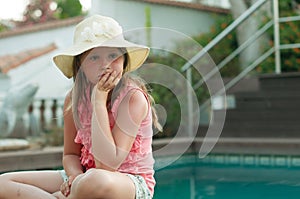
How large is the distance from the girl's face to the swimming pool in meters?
2.13

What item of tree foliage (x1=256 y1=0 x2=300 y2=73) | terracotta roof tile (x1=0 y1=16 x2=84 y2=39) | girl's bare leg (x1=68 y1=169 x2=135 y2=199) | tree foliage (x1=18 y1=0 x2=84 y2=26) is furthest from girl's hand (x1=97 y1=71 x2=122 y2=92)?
tree foliage (x1=18 y1=0 x2=84 y2=26)

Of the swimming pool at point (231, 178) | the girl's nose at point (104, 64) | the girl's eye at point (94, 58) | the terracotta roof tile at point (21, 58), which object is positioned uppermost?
the girl's eye at point (94, 58)

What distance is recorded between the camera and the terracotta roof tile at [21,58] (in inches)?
420

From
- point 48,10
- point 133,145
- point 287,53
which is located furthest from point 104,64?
point 48,10

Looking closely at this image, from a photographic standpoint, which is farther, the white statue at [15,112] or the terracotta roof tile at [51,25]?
the terracotta roof tile at [51,25]

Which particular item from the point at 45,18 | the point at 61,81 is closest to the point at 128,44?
the point at 61,81

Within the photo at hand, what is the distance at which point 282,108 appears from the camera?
21.9 feet

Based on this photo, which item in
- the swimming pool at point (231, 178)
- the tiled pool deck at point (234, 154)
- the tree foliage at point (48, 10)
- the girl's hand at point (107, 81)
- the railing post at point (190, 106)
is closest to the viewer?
the girl's hand at point (107, 81)

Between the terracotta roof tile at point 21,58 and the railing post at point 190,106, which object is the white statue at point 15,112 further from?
the terracotta roof tile at point 21,58

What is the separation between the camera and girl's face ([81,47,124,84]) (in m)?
2.15

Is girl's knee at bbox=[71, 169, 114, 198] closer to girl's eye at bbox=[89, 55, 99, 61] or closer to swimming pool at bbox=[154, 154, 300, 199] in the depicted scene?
girl's eye at bbox=[89, 55, 99, 61]

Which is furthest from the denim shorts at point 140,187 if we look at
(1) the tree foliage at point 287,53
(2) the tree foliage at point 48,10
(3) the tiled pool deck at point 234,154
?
(2) the tree foliage at point 48,10

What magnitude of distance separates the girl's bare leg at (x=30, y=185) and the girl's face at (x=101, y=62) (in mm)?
412

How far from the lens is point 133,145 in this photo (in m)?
2.19
